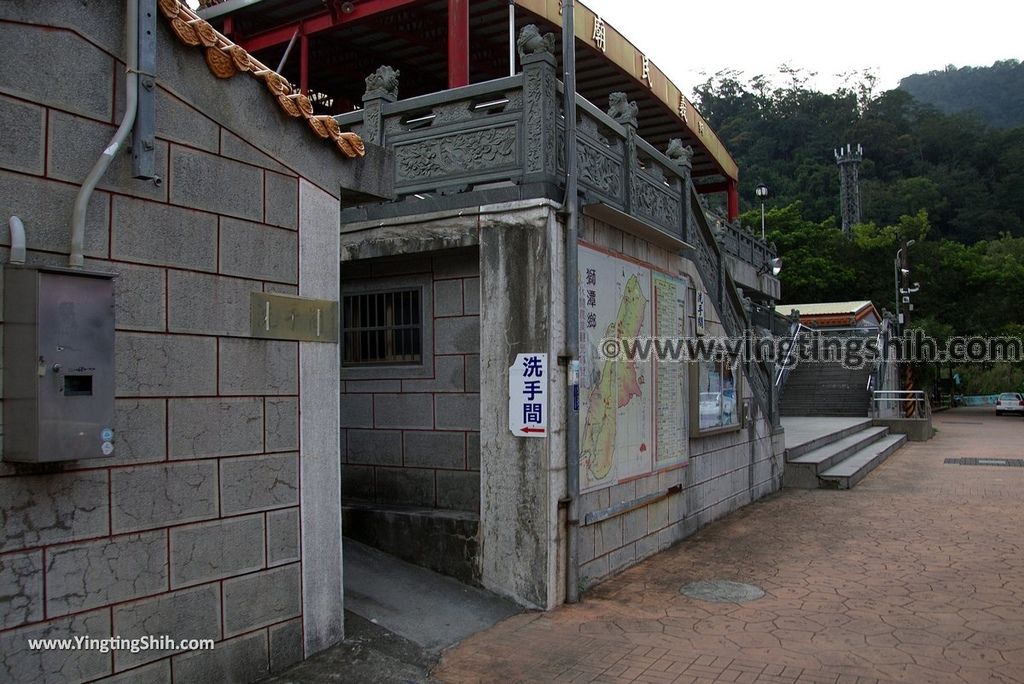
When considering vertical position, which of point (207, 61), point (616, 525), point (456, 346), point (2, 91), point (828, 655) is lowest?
point (828, 655)

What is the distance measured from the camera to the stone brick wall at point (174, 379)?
3.82 m

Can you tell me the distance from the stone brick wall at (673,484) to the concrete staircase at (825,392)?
40.1 feet

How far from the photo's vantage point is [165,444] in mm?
4371

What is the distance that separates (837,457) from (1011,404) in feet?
73.0

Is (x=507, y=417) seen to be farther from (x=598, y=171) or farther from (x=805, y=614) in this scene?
(x=805, y=614)

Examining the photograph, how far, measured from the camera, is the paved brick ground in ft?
17.4

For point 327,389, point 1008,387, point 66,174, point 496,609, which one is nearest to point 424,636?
point 496,609

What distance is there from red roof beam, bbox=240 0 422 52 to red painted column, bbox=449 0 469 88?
64 centimetres

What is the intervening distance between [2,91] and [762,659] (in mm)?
5488

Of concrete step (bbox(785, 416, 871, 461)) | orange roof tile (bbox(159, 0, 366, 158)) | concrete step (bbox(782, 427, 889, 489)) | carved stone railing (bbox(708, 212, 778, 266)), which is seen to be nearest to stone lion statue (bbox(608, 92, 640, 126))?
orange roof tile (bbox(159, 0, 366, 158))

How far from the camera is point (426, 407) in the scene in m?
7.56

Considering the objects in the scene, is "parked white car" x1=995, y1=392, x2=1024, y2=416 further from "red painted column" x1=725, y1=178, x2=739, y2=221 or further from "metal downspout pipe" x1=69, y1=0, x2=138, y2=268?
"metal downspout pipe" x1=69, y1=0, x2=138, y2=268

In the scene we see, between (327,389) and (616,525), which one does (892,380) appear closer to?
(616,525)

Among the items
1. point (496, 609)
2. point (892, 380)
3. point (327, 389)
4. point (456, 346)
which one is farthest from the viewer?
point (892, 380)
